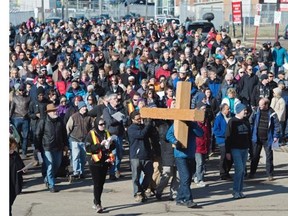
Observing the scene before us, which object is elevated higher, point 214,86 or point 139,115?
point 214,86

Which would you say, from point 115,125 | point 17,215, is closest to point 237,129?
point 115,125

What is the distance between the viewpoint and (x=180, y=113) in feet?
37.6

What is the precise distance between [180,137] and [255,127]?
278 centimetres

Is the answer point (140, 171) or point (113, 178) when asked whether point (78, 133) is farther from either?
point (140, 171)

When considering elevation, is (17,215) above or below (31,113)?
below

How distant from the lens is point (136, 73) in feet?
67.5

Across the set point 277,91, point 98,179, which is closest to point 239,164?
point 98,179

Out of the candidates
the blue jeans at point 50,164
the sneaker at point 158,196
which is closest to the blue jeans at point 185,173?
the sneaker at point 158,196

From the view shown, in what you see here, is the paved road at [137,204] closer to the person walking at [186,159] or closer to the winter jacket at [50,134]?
the person walking at [186,159]

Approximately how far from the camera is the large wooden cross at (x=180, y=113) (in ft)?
37.3

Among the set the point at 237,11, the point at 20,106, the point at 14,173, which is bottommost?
the point at 14,173

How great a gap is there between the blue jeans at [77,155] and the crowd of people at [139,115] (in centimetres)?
2

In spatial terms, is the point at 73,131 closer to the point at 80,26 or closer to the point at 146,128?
the point at 146,128

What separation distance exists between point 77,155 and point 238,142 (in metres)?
3.24
